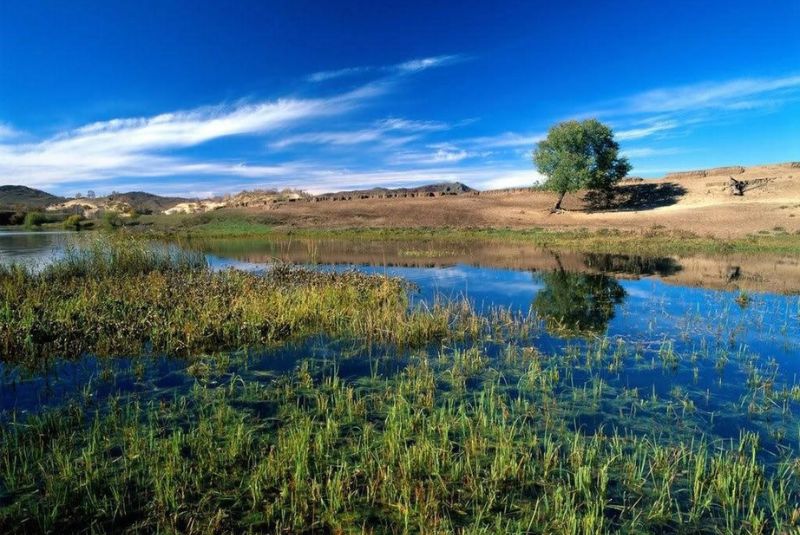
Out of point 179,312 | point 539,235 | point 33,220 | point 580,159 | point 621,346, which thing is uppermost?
point 580,159

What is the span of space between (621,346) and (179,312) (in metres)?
12.0

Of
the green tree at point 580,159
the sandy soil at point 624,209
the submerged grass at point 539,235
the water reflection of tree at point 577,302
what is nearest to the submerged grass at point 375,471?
the water reflection of tree at point 577,302

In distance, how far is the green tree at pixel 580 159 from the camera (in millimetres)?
57938

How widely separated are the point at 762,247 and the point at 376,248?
29.3 metres

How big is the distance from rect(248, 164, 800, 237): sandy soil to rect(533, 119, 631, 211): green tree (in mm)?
4132

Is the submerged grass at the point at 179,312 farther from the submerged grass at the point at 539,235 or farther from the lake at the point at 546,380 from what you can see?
the submerged grass at the point at 539,235

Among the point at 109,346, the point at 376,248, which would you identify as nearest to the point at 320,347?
the point at 109,346

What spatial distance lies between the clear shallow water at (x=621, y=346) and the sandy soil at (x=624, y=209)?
2574cm

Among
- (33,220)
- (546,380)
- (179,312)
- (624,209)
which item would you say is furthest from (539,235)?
(33,220)

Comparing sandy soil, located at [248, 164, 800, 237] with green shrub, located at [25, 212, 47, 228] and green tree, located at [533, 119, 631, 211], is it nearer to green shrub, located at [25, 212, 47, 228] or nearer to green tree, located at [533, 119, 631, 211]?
green tree, located at [533, 119, 631, 211]

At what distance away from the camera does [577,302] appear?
16953 mm

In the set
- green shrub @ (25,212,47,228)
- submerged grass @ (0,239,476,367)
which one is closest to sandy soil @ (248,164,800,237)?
green shrub @ (25,212,47,228)

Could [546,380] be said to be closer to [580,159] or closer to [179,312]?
[179,312]

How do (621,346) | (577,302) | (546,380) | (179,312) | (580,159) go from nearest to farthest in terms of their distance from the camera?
1. (546,380)
2. (621,346)
3. (179,312)
4. (577,302)
5. (580,159)
